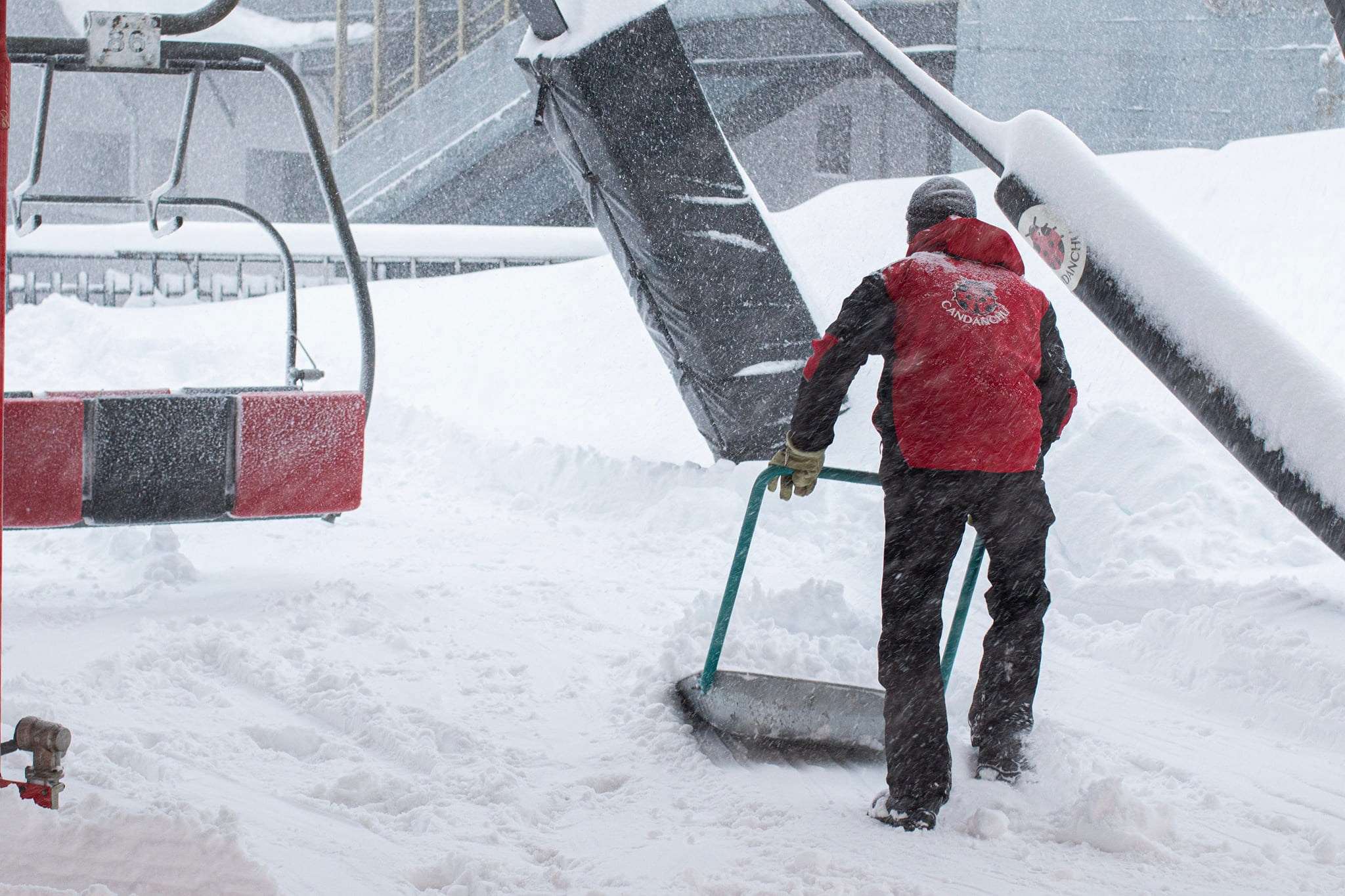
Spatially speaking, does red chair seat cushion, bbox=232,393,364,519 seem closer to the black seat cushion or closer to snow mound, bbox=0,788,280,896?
the black seat cushion

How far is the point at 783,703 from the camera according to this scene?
334cm

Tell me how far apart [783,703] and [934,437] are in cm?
Result: 100

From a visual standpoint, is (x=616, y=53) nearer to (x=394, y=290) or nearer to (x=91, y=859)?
(x=91, y=859)

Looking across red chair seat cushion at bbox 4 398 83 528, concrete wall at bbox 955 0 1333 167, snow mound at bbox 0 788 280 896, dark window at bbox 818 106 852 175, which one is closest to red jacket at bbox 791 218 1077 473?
snow mound at bbox 0 788 280 896

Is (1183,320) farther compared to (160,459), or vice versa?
(160,459)

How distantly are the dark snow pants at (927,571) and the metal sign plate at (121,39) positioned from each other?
2591 mm

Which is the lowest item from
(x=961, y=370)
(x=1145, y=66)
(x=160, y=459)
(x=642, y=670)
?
(x=642, y=670)

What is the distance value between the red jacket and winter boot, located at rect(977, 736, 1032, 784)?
0.72 m

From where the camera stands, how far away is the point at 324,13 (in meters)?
16.6

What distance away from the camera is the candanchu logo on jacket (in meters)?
2.73

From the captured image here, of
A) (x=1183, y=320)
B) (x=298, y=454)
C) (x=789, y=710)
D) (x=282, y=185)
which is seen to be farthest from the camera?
(x=282, y=185)

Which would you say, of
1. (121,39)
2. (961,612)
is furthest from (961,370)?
(121,39)

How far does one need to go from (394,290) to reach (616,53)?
640 centimetres

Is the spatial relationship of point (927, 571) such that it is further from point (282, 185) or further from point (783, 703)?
point (282, 185)
